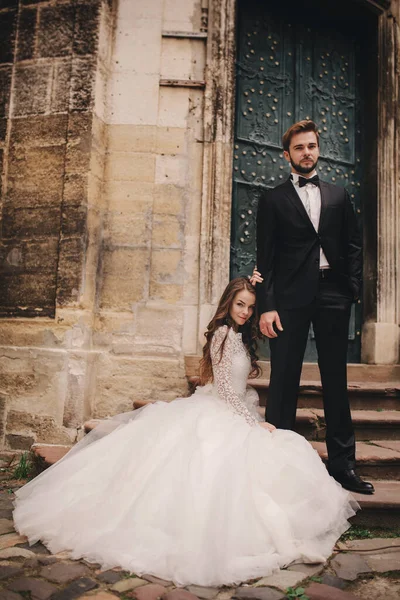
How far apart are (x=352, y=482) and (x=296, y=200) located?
1684 mm

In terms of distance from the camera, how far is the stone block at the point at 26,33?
16.1ft

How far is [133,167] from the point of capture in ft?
15.7

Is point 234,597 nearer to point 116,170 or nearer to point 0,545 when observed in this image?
point 0,545

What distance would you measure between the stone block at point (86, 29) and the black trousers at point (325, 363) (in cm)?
327

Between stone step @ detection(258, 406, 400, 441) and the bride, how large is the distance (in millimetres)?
934

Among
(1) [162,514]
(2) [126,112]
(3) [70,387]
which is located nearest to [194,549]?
(1) [162,514]

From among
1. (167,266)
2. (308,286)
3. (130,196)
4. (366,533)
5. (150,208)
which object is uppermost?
(130,196)

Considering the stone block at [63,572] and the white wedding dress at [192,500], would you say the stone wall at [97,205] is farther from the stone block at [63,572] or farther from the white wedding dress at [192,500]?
the stone block at [63,572]

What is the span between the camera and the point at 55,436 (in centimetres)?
436

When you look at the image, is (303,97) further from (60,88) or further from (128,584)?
(128,584)

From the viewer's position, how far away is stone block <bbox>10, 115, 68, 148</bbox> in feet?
15.5

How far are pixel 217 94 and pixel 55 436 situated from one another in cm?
343

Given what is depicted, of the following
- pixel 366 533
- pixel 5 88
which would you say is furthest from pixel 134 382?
pixel 5 88

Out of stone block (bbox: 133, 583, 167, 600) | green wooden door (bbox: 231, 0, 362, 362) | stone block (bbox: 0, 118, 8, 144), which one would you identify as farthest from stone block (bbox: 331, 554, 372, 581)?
stone block (bbox: 0, 118, 8, 144)
